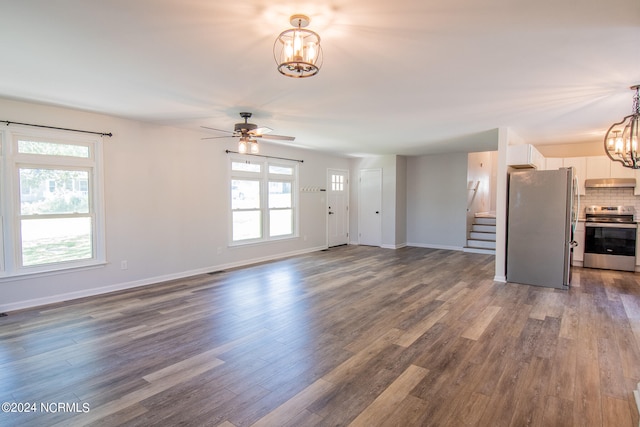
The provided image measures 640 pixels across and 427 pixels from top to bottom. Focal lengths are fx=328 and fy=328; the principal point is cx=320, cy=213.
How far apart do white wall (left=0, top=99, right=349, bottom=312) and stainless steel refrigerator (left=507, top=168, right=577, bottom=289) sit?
4.80m

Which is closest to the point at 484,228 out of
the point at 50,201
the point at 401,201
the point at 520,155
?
the point at 401,201

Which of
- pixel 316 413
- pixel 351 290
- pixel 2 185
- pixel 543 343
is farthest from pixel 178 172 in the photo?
pixel 543 343

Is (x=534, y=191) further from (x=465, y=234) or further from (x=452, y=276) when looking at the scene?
(x=465, y=234)

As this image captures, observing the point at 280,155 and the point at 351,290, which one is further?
the point at 280,155

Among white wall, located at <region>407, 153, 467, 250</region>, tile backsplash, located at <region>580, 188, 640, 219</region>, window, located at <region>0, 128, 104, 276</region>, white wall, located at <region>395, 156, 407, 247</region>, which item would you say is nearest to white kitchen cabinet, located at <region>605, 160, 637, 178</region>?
tile backsplash, located at <region>580, 188, 640, 219</region>

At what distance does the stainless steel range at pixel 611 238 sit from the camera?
5.86 meters

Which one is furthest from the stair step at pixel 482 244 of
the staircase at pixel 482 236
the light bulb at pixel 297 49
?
the light bulb at pixel 297 49

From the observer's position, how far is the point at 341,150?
7.93 meters

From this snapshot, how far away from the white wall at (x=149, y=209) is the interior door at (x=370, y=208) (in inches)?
143

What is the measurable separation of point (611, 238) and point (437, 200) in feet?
11.7

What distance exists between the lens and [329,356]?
112 inches

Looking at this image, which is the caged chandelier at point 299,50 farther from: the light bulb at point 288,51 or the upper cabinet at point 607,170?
the upper cabinet at point 607,170

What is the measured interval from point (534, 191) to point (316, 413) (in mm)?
4760

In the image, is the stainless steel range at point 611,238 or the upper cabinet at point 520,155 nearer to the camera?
the upper cabinet at point 520,155
